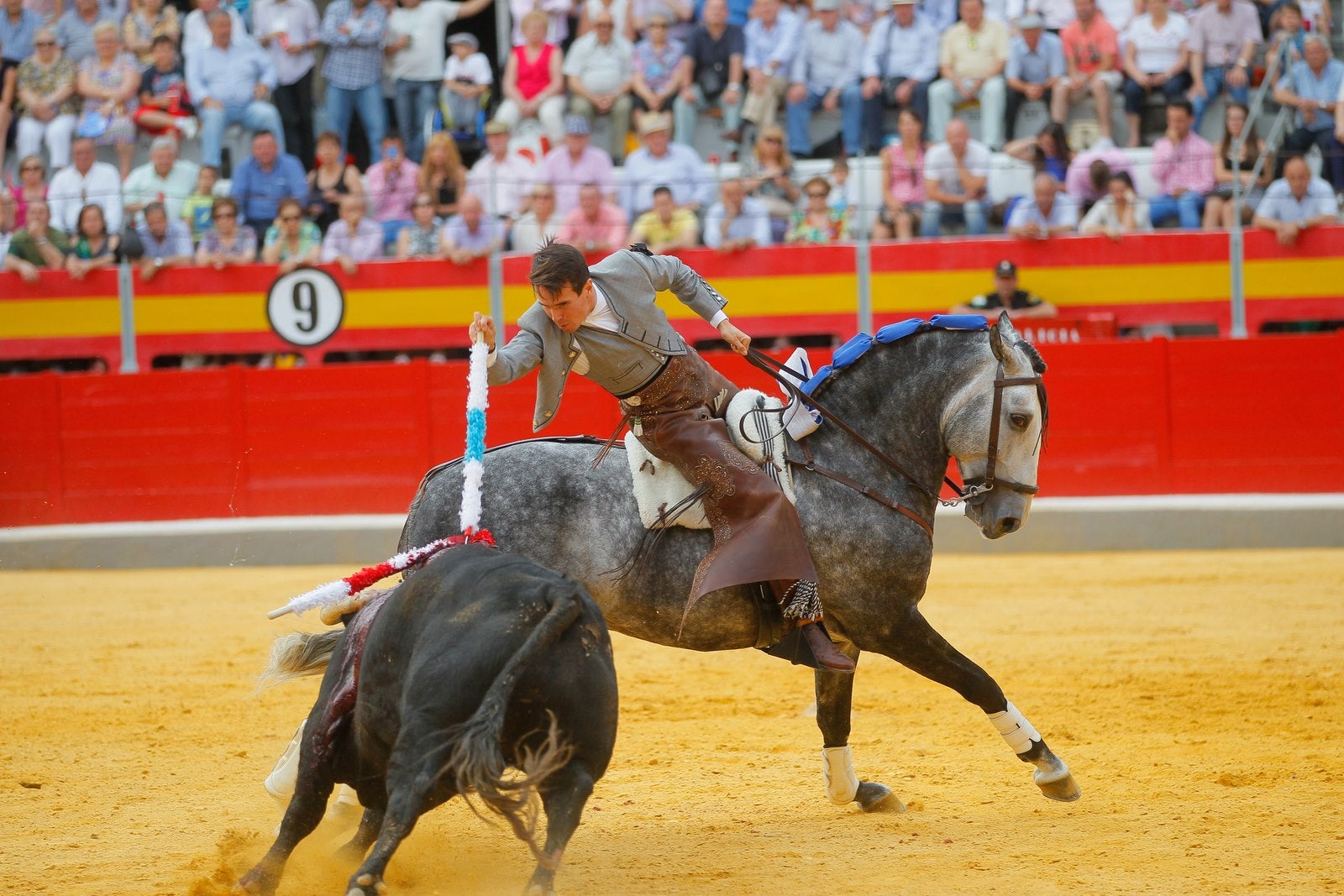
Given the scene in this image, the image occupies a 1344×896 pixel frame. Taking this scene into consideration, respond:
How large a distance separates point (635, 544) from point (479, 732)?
60.1 inches

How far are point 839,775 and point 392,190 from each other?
27.3 ft

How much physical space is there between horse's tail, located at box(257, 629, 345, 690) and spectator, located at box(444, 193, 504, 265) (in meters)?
7.54

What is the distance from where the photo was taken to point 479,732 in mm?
3432

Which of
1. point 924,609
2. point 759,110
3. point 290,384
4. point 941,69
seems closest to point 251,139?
point 290,384

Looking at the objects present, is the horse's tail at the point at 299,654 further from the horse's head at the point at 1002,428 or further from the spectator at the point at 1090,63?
the spectator at the point at 1090,63

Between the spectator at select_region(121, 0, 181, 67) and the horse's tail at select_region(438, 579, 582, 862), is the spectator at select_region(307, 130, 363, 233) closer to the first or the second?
the spectator at select_region(121, 0, 181, 67)

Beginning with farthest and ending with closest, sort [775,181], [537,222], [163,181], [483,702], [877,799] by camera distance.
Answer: [163,181] < [775,181] < [537,222] < [877,799] < [483,702]

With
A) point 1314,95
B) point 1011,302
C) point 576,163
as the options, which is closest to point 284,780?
point 1011,302

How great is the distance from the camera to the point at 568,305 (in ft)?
15.2

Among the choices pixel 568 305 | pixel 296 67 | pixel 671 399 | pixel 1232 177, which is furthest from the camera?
pixel 296 67

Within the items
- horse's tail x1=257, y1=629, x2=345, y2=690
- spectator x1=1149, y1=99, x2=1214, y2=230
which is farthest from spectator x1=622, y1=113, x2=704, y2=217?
horse's tail x1=257, y1=629, x2=345, y2=690

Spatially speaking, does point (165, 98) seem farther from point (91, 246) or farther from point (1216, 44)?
point (1216, 44)

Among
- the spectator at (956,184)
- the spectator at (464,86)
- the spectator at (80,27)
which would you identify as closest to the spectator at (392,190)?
the spectator at (464,86)

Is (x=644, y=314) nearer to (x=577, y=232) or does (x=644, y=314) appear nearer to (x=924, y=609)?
(x=924, y=609)
